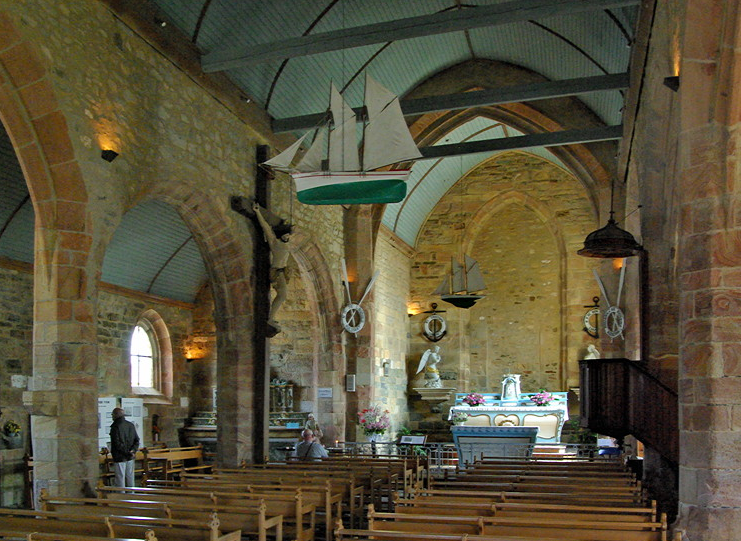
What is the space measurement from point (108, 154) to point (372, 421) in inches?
334

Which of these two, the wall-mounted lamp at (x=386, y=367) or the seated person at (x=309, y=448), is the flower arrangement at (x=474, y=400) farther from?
the seated person at (x=309, y=448)

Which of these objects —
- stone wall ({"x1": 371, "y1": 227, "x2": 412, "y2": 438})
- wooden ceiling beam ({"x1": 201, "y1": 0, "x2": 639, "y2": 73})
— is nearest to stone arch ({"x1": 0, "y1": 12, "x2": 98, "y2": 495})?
wooden ceiling beam ({"x1": 201, "y1": 0, "x2": 639, "y2": 73})

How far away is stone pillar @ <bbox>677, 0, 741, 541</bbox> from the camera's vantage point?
214 inches

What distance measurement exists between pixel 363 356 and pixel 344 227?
266 centimetres

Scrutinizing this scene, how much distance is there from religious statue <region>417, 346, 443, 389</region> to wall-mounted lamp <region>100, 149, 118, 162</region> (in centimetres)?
1239

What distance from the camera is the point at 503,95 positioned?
11.6m

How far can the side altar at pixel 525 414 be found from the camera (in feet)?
55.2

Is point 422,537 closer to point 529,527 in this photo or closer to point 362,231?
point 529,527

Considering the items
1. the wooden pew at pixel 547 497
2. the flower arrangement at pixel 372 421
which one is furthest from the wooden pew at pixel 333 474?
the flower arrangement at pixel 372 421

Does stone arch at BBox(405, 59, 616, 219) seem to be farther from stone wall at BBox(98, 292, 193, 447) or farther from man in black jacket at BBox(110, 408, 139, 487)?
man in black jacket at BBox(110, 408, 139, 487)

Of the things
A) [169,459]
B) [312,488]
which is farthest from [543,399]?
[312,488]

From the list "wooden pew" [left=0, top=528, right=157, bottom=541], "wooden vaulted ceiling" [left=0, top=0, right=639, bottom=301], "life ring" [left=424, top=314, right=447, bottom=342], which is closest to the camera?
"wooden pew" [left=0, top=528, right=157, bottom=541]

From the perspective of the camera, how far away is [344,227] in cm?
1631

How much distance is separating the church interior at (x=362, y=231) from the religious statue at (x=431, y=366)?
56 mm
